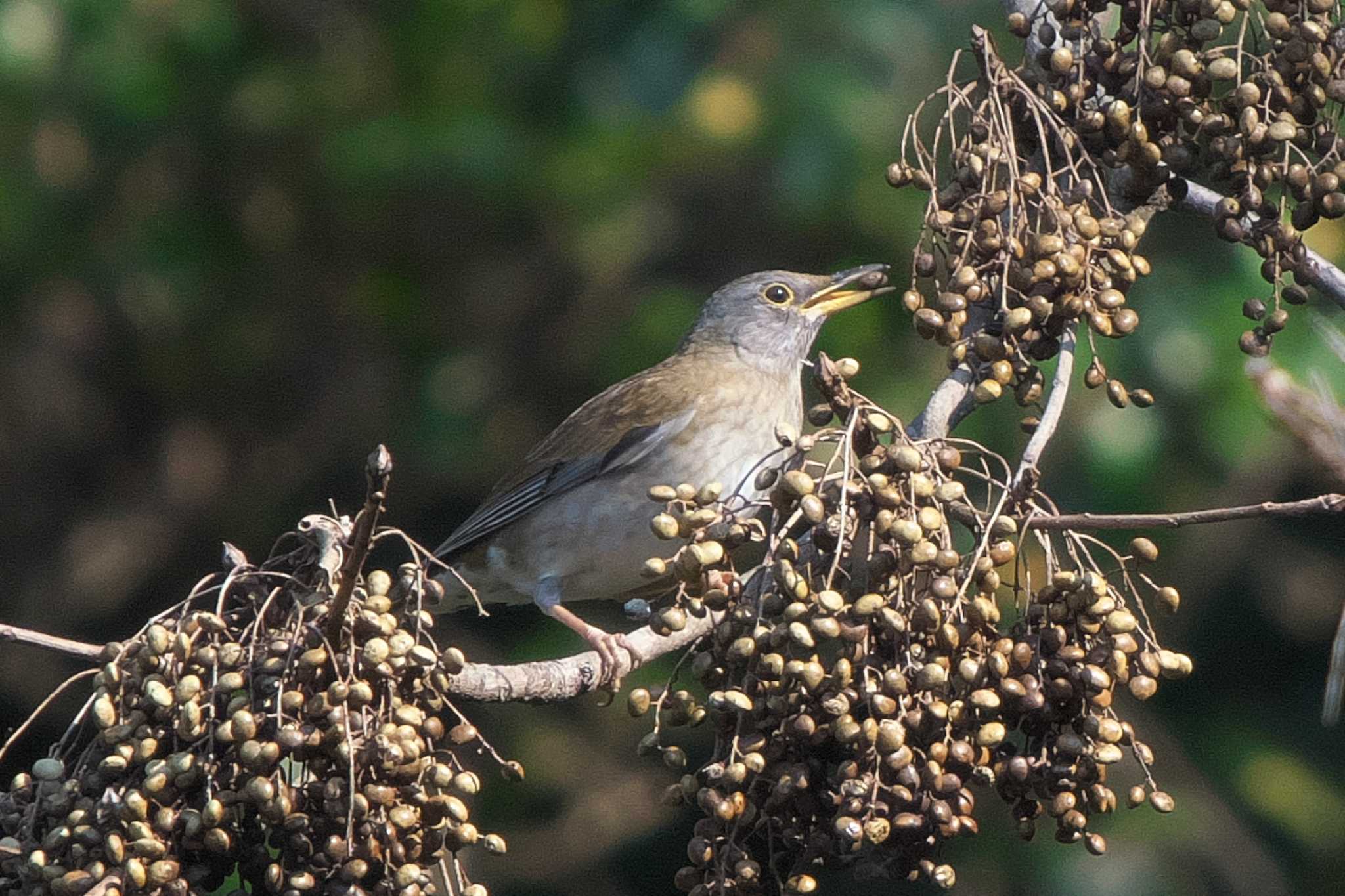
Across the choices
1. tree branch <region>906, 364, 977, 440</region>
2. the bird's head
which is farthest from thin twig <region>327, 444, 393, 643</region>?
the bird's head

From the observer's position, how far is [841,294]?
16.7 ft

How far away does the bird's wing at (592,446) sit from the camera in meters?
4.85

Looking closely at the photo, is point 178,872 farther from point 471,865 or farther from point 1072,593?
point 471,865

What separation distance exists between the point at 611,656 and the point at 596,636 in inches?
Answer: 14.6

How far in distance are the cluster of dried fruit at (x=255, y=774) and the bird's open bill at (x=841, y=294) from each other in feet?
7.62

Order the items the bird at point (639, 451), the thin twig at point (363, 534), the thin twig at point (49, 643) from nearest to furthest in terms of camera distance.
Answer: the thin twig at point (363, 534) < the thin twig at point (49, 643) < the bird at point (639, 451)

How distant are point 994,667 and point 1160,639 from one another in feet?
13.1

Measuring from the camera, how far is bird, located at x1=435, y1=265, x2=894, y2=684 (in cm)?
473

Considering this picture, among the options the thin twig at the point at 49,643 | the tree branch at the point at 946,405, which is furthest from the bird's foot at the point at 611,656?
the thin twig at the point at 49,643

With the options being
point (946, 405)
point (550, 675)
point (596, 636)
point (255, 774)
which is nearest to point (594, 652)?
point (550, 675)

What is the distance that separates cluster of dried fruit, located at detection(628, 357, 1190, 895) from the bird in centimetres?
203

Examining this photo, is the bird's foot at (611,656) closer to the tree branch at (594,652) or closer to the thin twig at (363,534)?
the tree branch at (594,652)

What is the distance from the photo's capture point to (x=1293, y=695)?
6.62 m

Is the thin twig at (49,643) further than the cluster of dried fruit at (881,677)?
Yes
